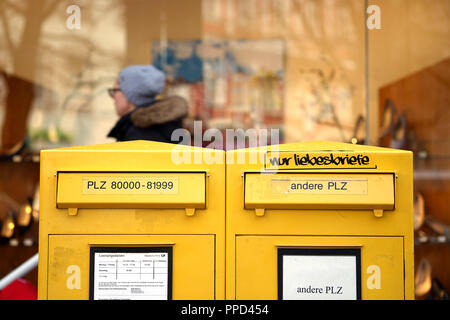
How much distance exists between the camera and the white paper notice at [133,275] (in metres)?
1.72

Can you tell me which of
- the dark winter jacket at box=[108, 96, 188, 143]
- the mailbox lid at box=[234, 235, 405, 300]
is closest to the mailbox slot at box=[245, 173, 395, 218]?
the mailbox lid at box=[234, 235, 405, 300]

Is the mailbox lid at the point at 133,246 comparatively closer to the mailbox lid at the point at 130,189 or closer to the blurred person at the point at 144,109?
the mailbox lid at the point at 130,189

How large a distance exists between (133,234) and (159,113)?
1.28m

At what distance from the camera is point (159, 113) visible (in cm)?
289

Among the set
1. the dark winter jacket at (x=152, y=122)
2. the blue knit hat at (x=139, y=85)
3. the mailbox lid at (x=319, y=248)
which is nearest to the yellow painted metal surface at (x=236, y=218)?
the mailbox lid at (x=319, y=248)

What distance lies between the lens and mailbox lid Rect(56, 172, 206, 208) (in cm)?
172

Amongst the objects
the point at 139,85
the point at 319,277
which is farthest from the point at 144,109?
the point at 319,277

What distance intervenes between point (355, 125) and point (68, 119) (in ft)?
8.86

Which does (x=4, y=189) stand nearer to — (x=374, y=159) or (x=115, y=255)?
(x=115, y=255)

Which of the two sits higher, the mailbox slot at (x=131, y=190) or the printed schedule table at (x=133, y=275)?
the mailbox slot at (x=131, y=190)

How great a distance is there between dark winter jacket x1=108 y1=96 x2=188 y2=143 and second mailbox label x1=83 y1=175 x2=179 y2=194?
1128mm

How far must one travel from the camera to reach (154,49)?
4.46 meters

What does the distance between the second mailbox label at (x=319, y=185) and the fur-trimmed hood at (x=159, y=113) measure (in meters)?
1.32

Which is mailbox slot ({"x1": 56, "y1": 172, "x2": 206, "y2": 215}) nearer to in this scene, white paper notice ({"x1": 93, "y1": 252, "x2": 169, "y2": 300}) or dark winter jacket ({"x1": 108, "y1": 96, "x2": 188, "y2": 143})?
white paper notice ({"x1": 93, "y1": 252, "x2": 169, "y2": 300})
